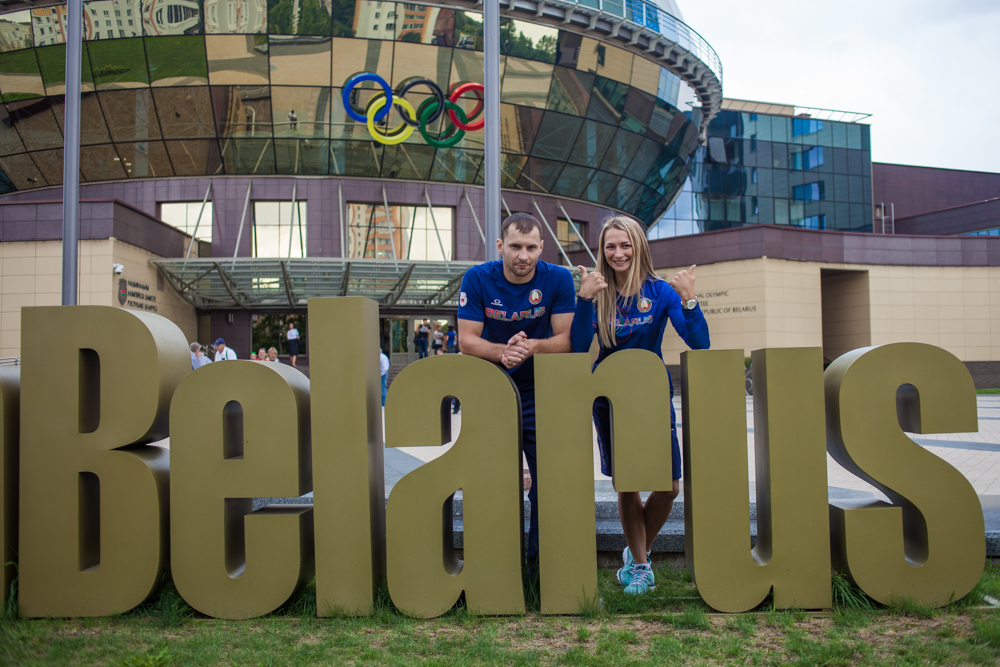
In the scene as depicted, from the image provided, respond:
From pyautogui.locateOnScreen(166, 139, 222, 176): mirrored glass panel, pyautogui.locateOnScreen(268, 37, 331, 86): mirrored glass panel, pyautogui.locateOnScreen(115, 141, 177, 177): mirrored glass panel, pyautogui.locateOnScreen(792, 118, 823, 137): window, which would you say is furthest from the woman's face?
Result: pyautogui.locateOnScreen(792, 118, 823, 137): window

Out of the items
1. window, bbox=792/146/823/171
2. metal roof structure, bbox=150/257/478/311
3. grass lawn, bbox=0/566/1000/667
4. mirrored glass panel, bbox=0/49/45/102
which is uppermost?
window, bbox=792/146/823/171

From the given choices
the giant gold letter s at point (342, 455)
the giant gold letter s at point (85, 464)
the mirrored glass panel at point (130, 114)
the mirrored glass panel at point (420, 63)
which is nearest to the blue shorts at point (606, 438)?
the giant gold letter s at point (342, 455)

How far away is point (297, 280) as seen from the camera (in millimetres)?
23750

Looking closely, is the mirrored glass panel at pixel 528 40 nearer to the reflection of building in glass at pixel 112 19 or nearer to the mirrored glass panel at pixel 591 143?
the mirrored glass panel at pixel 591 143

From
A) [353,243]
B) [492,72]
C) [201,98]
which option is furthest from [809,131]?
[492,72]

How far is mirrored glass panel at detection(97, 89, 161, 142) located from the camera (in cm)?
2325

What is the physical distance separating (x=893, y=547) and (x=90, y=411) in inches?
163

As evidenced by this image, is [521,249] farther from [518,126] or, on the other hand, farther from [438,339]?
[438,339]

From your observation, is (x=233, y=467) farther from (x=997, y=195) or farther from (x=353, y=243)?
(x=997, y=195)

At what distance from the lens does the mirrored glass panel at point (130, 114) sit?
23.2 metres

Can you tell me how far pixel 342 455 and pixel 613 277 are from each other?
5.72ft

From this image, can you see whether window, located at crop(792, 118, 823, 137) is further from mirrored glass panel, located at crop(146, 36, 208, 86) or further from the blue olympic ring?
mirrored glass panel, located at crop(146, 36, 208, 86)

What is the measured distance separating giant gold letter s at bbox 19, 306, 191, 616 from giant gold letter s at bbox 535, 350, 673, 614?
1942 millimetres

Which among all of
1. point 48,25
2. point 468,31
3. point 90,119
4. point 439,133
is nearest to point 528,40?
point 468,31
